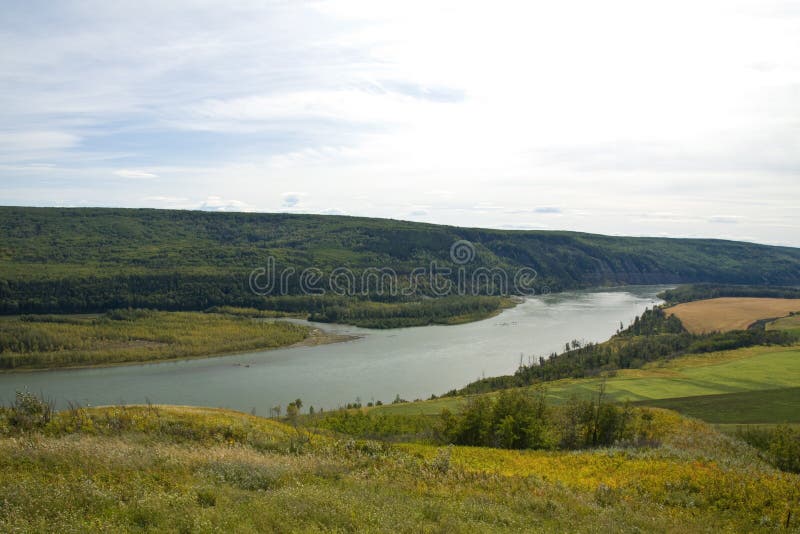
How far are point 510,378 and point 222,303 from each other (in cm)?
7372

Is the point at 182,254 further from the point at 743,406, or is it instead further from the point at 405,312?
the point at 743,406

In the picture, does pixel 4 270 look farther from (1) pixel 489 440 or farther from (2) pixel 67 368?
(1) pixel 489 440

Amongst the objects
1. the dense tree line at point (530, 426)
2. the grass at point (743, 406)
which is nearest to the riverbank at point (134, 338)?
the grass at point (743, 406)

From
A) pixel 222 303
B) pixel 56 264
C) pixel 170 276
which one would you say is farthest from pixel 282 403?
pixel 56 264

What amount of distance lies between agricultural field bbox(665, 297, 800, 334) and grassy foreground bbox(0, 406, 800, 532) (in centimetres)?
8345

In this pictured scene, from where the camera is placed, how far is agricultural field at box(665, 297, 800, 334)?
9219 cm

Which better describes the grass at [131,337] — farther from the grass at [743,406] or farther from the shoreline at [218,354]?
the grass at [743,406]

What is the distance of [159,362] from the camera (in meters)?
73.4

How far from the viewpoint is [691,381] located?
56781mm

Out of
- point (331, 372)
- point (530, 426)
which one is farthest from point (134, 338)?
point (530, 426)

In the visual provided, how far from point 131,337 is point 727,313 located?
10479 centimetres

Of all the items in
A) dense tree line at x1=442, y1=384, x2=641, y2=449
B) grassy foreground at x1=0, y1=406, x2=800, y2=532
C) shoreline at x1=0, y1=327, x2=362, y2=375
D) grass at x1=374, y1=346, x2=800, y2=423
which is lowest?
shoreline at x1=0, y1=327, x2=362, y2=375

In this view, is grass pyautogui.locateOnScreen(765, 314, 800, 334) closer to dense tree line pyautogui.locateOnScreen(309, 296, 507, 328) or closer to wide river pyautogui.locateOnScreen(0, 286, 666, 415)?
wide river pyautogui.locateOnScreen(0, 286, 666, 415)

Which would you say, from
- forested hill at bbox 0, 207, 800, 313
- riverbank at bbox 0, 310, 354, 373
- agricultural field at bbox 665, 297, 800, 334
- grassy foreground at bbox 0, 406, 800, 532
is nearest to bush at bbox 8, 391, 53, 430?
grassy foreground at bbox 0, 406, 800, 532
